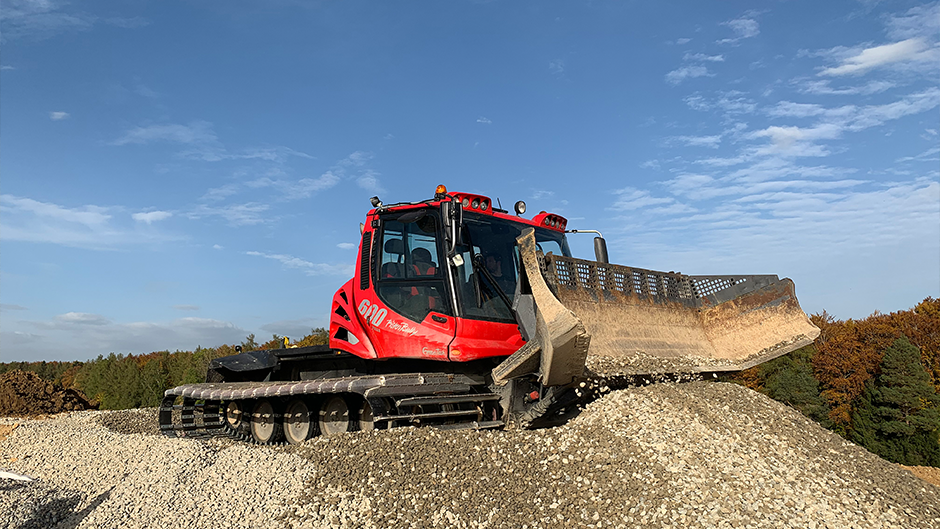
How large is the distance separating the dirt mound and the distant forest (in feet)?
22.1

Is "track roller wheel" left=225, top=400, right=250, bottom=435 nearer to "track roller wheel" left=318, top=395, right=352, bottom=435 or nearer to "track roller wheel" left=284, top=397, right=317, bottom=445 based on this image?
"track roller wheel" left=284, top=397, right=317, bottom=445

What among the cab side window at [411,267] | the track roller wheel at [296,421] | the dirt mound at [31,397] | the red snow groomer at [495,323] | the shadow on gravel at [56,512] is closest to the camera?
the shadow on gravel at [56,512]

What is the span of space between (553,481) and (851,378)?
30366mm

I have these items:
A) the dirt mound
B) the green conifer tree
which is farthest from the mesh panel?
the green conifer tree

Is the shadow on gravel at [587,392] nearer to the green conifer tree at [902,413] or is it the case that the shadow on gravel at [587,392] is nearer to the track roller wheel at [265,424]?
the track roller wheel at [265,424]

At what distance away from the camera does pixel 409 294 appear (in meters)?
6.32

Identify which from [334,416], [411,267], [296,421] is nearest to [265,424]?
[296,421]

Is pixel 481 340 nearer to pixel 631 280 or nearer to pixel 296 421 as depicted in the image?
pixel 631 280

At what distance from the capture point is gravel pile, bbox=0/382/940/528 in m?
4.30

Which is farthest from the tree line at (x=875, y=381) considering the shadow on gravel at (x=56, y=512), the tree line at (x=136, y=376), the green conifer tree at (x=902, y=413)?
the shadow on gravel at (x=56, y=512)

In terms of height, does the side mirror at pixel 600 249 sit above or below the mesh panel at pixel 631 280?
above

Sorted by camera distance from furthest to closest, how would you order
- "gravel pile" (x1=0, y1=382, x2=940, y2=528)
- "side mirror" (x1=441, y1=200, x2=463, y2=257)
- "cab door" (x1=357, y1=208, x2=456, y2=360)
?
"cab door" (x1=357, y1=208, x2=456, y2=360) → "side mirror" (x1=441, y1=200, x2=463, y2=257) → "gravel pile" (x1=0, y1=382, x2=940, y2=528)

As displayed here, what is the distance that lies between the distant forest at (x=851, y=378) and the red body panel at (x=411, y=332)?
47.9 ft

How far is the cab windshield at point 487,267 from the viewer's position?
6117mm
